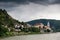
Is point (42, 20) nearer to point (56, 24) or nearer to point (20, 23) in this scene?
point (56, 24)

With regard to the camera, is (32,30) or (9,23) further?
(32,30)

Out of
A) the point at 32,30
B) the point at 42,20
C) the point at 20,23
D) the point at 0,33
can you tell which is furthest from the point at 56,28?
the point at 0,33

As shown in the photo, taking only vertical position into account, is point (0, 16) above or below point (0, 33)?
above

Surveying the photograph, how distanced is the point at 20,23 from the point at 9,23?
27.6m

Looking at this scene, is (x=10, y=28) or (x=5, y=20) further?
(x=5, y=20)

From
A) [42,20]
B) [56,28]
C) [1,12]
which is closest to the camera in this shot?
[1,12]

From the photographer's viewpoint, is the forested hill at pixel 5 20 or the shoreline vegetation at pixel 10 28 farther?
the forested hill at pixel 5 20

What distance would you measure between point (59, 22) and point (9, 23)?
291 feet

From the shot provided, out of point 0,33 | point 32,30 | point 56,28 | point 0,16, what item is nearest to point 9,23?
point 0,16

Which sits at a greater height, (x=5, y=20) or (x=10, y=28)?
(x=5, y=20)

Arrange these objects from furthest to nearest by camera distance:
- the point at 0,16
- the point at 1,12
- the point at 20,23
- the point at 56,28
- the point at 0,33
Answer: the point at 56,28 → the point at 20,23 → the point at 1,12 → the point at 0,16 → the point at 0,33

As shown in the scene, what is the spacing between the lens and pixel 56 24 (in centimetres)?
19188

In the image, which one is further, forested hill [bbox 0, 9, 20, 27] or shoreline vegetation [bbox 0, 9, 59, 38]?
forested hill [bbox 0, 9, 20, 27]

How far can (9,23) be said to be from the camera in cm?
11075
